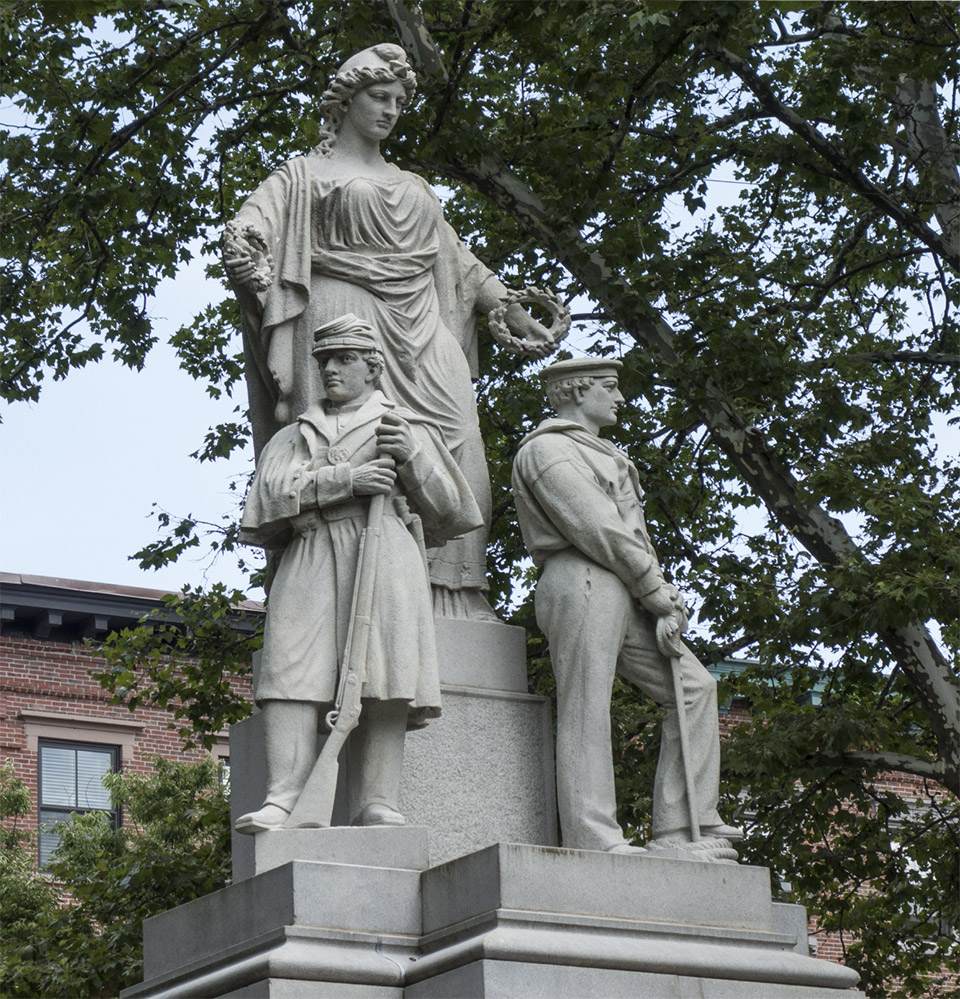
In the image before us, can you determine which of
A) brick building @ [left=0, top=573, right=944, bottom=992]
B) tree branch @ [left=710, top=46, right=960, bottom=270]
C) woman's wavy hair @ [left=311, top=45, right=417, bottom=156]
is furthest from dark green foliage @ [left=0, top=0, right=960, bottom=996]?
brick building @ [left=0, top=573, right=944, bottom=992]

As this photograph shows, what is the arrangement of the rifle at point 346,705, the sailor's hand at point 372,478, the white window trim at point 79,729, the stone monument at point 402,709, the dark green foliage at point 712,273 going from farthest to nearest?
the white window trim at point 79,729 → the dark green foliage at point 712,273 → the sailor's hand at point 372,478 → the rifle at point 346,705 → the stone monument at point 402,709

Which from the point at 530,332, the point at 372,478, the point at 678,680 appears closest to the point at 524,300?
the point at 530,332

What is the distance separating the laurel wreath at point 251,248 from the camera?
9250 mm

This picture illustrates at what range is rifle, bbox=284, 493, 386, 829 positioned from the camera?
322 inches

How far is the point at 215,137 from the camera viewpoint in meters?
18.0

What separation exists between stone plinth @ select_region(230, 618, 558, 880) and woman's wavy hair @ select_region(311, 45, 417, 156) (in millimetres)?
2450

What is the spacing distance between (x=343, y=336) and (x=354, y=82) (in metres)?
1.66

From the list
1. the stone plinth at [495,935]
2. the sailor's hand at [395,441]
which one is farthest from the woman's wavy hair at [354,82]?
the stone plinth at [495,935]

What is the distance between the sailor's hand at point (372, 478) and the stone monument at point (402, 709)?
0.04 feet

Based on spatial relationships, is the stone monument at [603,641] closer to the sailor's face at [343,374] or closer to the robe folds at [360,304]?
the robe folds at [360,304]

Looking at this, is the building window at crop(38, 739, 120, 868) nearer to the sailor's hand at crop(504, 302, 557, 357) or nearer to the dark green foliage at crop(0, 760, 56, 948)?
the dark green foliage at crop(0, 760, 56, 948)

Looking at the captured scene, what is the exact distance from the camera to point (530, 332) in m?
10.2

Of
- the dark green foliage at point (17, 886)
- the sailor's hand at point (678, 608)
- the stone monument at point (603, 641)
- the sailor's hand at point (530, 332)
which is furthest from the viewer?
the dark green foliage at point (17, 886)

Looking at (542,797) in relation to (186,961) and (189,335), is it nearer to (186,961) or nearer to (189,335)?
(186,961)
